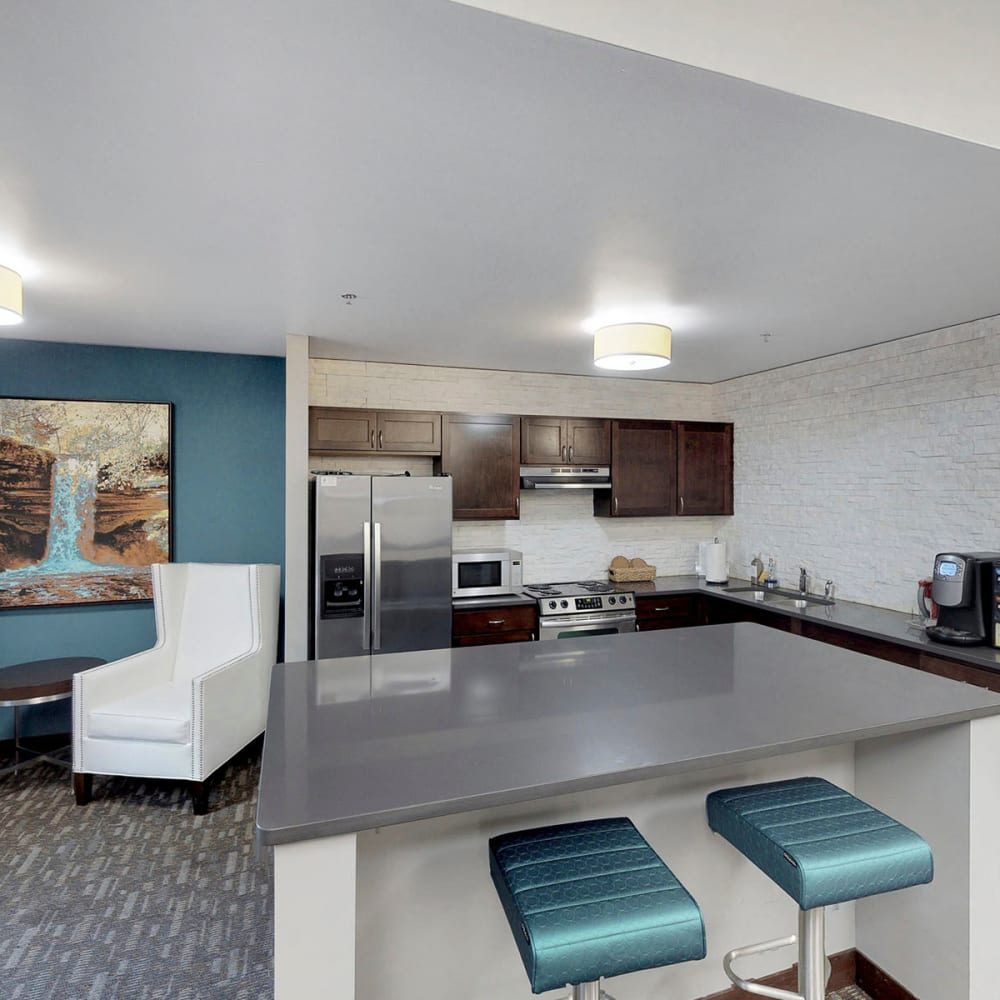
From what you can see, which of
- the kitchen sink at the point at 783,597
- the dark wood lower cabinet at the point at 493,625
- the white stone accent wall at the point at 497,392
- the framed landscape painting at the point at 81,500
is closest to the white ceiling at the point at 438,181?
the framed landscape painting at the point at 81,500

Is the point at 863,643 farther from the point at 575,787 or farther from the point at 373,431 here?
the point at 373,431

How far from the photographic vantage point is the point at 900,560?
371cm

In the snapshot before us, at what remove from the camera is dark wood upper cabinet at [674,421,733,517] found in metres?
4.98

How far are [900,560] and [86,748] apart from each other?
4538 millimetres

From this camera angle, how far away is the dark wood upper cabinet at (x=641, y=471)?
479cm

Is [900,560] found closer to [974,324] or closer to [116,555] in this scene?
[974,324]

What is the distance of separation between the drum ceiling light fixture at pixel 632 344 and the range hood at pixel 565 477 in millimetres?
1352

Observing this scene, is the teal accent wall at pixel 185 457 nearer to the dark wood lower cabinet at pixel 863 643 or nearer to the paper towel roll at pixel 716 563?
the paper towel roll at pixel 716 563

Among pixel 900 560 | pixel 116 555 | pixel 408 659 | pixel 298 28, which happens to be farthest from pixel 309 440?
pixel 900 560

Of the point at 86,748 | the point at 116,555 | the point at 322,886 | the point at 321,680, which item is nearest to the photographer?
the point at 322,886

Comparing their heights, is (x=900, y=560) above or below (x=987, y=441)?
below

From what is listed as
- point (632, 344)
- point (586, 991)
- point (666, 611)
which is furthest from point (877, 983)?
point (666, 611)

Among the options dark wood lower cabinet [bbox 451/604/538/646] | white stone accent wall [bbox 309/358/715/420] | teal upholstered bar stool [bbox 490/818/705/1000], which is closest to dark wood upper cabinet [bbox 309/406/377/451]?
white stone accent wall [bbox 309/358/715/420]

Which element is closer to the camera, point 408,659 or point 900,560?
point 408,659
